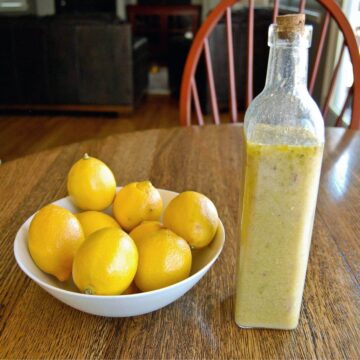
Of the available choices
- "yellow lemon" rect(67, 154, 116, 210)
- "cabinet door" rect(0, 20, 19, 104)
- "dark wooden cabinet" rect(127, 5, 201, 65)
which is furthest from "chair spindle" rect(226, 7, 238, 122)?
"dark wooden cabinet" rect(127, 5, 201, 65)

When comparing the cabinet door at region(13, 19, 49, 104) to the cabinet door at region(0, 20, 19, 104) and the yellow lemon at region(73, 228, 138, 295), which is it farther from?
the yellow lemon at region(73, 228, 138, 295)

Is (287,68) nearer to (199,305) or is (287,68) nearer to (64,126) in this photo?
(199,305)

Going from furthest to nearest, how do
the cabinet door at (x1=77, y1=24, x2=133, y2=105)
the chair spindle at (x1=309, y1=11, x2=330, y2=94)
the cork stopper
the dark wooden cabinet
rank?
the dark wooden cabinet, the cabinet door at (x1=77, y1=24, x2=133, y2=105), the chair spindle at (x1=309, y1=11, x2=330, y2=94), the cork stopper

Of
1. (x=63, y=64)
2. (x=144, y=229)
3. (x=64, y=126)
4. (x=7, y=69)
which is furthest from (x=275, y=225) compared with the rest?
(x=7, y=69)

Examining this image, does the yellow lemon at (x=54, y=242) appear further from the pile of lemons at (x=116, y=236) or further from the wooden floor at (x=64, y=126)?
the wooden floor at (x=64, y=126)

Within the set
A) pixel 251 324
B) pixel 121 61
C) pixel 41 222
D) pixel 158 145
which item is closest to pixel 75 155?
pixel 158 145

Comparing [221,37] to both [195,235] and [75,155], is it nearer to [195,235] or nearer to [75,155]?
[75,155]

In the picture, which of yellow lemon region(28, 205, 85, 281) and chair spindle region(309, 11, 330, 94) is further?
chair spindle region(309, 11, 330, 94)

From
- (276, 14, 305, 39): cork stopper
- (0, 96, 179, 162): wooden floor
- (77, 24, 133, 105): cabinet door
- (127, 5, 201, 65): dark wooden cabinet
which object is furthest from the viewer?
(127, 5, 201, 65): dark wooden cabinet
